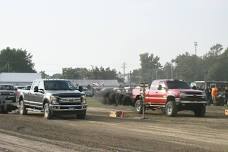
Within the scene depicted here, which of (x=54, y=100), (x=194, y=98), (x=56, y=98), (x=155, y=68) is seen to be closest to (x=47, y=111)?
(x=54, y=100)

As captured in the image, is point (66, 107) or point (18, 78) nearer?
point (66, 107)

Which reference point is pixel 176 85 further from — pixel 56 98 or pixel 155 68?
pixel 155 68

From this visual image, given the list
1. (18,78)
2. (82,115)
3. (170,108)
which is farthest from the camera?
(18,78)

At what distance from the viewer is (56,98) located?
81.7 ft

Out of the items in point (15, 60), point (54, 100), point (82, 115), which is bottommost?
point (82, 115)

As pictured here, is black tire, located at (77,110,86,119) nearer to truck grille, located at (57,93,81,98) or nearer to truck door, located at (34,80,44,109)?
truck grille, located at (57,93,81,98)

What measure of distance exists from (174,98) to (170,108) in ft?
1.83

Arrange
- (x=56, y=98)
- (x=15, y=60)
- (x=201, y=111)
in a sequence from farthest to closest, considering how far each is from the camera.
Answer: (x=15, y=60) → (x=201, y=111) → (x=56, y=98)

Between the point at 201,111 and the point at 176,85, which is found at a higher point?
the point at 176,85

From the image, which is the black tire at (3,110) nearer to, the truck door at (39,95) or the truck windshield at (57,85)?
the truck door at (39,95)

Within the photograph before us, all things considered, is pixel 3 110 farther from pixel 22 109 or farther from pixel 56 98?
pixel 56 98

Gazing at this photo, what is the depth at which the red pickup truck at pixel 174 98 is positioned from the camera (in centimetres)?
2812

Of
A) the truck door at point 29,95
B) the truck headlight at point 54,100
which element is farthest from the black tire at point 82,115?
the truck door at point 29,95

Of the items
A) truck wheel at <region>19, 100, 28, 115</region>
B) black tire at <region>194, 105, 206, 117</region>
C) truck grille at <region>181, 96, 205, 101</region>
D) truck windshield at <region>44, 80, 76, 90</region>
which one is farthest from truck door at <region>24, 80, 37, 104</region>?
black tire at <region>194, 105, 206, 117</region>
